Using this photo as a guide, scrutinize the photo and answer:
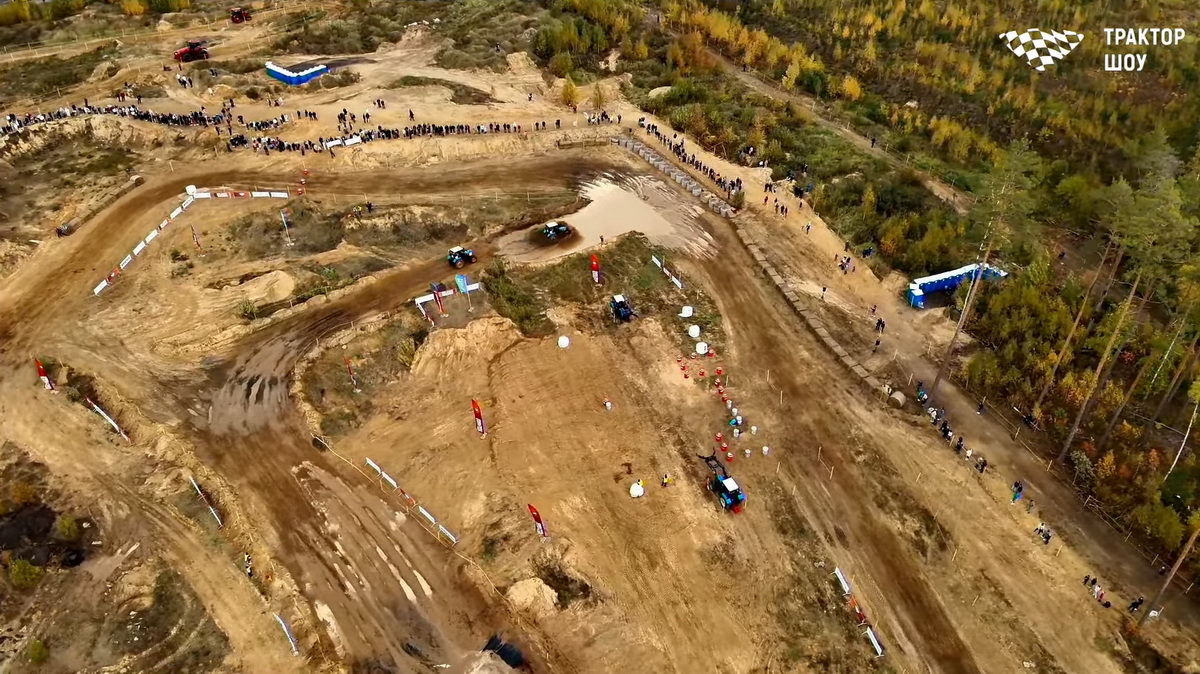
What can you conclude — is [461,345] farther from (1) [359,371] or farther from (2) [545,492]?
(2) [545,492]

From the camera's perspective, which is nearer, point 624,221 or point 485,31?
point 624,221

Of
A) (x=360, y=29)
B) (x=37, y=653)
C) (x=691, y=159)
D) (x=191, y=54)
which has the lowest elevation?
A: (x=37, y=653)

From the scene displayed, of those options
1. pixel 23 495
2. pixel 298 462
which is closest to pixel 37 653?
pixel 23 495

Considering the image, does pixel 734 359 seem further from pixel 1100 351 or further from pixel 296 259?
pixel 296 259

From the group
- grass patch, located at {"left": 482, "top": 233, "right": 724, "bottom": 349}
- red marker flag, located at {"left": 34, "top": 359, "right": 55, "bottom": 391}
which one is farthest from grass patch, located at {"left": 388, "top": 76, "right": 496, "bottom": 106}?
red marker flag, located at {"left": 34, "top": 359, "right": 55, "bottom": 391}

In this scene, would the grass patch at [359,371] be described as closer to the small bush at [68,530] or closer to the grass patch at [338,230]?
the grass patch at [338,230]

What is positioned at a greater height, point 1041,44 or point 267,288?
point 1041,44

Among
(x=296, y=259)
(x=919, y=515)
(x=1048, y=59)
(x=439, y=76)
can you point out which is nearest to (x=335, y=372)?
(x=296, y=259)
